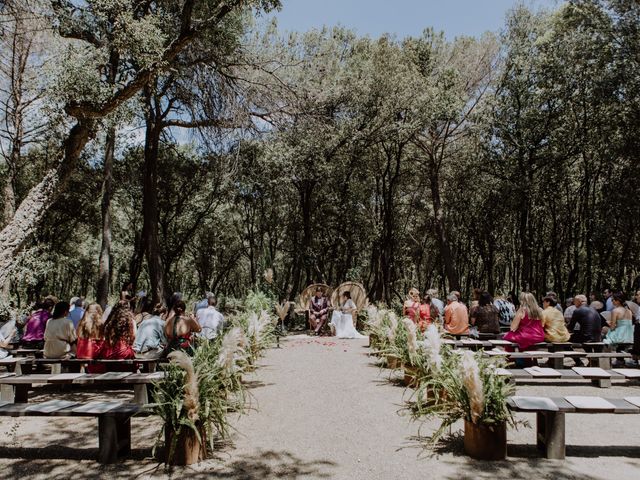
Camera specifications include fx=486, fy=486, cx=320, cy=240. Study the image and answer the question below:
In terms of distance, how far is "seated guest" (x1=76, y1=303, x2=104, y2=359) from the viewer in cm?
742

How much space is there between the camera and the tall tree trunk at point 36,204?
231 inches

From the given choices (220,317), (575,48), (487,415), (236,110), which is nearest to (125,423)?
(487,415)

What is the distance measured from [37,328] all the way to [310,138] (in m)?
9.66

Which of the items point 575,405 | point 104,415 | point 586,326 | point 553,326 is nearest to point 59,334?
point 104,415

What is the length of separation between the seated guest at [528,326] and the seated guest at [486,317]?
1.67 metres

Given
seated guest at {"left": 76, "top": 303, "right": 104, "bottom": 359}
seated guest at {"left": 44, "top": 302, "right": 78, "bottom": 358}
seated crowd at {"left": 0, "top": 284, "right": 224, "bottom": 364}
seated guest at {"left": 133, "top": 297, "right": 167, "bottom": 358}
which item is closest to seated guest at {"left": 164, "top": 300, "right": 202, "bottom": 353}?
seated crowd at {"left": 0, "top": 284, "right": 224, "bottom": 364}

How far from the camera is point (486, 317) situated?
1038 cm

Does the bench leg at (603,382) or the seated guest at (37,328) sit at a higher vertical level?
the seated guest at (37,328)

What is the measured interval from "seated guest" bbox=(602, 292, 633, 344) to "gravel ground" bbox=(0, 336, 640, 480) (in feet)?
6.90

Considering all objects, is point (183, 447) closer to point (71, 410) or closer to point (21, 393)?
point (71, 410)

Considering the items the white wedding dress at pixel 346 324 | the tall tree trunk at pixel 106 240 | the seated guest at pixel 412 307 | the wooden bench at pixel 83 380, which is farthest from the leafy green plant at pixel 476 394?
the tall tree trunk at pixel 106 240

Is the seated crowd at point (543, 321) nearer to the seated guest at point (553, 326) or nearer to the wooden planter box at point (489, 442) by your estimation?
the seated guest at point (553, 326)

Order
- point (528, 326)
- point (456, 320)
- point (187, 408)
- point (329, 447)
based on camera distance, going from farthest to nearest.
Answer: point (456, 320), point (528, 326), point (329, 447), point (187, 408)

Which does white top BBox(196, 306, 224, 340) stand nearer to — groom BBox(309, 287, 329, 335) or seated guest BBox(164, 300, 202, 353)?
seated guest BBox(164, 300, 202, 353)
